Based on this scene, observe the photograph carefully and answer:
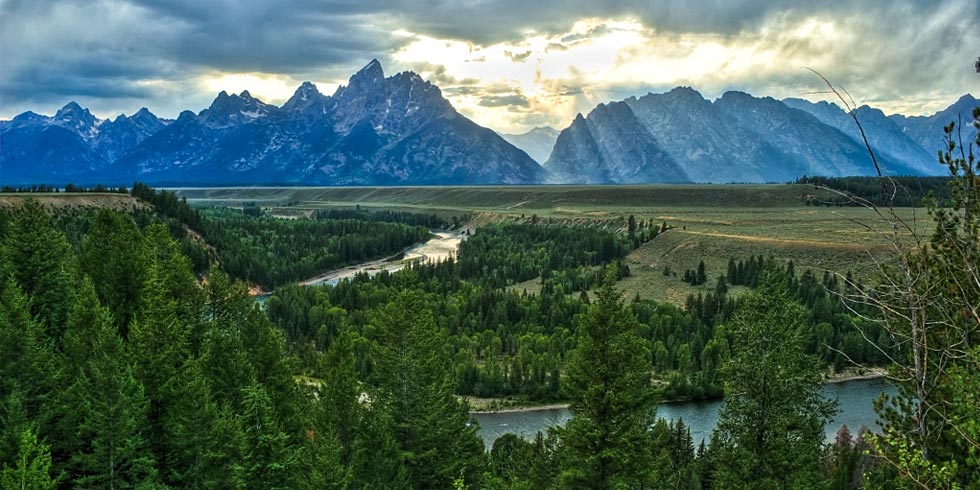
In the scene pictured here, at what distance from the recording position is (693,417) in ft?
187

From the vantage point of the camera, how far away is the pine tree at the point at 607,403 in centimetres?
2109

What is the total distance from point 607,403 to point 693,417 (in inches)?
1577

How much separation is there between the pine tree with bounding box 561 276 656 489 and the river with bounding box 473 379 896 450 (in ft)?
97.2

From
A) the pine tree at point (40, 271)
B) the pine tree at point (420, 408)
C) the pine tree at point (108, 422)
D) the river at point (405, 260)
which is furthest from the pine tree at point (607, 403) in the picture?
the river at point (405, 260)

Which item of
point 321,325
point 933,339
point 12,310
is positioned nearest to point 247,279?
point 321,325

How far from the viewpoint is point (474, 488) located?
98.5 feet

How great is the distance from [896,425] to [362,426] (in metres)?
20.5

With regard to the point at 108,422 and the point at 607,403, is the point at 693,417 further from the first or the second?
the point at 108,422

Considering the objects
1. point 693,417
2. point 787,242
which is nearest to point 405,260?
point 787,242

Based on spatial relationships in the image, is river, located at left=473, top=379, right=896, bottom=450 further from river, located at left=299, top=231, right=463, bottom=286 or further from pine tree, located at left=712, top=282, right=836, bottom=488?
river, located at left=299, top=231, right=463, bottom=286

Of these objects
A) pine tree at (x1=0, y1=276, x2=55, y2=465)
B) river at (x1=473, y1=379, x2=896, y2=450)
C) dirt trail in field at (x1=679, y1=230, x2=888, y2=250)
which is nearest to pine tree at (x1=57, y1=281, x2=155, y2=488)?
pine tree at (x1=0, y1=276, x2=55, y2=465)

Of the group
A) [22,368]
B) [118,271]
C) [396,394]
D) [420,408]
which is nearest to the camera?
[22,368]

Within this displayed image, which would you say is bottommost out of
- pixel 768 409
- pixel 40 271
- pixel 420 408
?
pixel 420 408

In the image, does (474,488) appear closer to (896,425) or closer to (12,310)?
(896,425)
